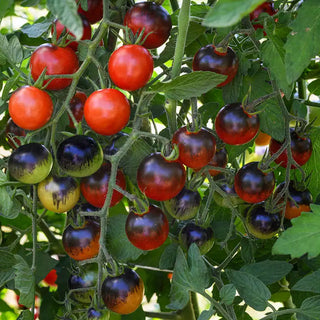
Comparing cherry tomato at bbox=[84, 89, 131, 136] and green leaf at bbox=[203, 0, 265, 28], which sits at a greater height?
green leaf at bbox=[203, 0, 265, 28]

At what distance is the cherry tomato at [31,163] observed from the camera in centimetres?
63

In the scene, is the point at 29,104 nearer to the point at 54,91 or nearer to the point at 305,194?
the point at 54,91

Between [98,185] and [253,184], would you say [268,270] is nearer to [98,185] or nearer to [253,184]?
[253,184]

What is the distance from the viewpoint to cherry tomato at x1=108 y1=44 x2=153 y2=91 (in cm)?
65

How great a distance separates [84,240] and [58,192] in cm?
9

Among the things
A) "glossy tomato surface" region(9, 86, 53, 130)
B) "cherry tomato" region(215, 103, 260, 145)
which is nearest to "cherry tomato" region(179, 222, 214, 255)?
"cherry tomato" region(215, 103, 260, 145)

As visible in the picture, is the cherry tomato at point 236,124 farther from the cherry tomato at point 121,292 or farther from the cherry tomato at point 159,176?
the cherry tomato at point 121,292

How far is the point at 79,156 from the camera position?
2.03ft

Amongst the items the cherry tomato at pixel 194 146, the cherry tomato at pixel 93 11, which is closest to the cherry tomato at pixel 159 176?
the cherry tomato at pixel 194 146

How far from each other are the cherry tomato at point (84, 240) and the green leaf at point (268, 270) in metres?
0.21

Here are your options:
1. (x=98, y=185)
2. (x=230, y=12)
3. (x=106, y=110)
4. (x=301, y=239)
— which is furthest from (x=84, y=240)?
(x=230, y=12)

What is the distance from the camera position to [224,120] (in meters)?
0.72

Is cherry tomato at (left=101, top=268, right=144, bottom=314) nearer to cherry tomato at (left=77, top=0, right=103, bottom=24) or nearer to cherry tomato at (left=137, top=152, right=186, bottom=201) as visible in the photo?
cherry tomato at (left=137, top=152, right=186, bottom=201)

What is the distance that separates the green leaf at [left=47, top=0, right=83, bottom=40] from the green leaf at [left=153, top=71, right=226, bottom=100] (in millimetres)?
190
